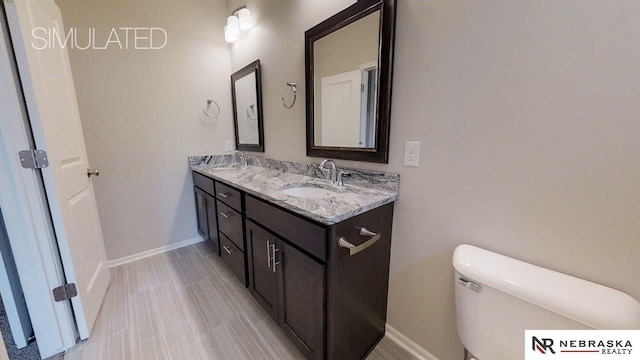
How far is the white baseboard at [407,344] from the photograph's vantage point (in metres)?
1.20

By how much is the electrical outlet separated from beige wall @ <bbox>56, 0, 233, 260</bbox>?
6.88 feet

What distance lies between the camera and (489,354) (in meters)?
0.80

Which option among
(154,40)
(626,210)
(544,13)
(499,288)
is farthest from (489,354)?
(154,40)

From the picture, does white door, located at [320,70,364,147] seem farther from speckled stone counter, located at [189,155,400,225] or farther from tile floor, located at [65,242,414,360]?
tile floor, located at [65,242,414,360]

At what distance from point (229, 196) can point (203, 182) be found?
68cm

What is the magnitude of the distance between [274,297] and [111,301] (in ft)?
4.32

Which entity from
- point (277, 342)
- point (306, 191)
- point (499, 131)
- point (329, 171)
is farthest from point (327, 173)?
point (277, 342)

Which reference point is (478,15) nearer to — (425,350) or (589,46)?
(589,46)

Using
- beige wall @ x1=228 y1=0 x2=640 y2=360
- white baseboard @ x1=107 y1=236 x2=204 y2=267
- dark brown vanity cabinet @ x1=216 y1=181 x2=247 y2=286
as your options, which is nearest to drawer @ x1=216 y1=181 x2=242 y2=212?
dark brown vanity cabinet @ x1=216 y1=181 x2=247 y2=286

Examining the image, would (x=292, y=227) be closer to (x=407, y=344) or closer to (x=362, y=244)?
(x=362, y=244)

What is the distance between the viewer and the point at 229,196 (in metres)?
1.65

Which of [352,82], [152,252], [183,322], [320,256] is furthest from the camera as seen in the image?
[152,252]

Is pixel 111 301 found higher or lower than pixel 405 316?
lower

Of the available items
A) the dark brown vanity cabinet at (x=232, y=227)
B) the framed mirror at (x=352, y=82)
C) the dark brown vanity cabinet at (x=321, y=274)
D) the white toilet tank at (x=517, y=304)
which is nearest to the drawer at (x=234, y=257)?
the dark brown vanity cabinet at (x=232, y=227)
